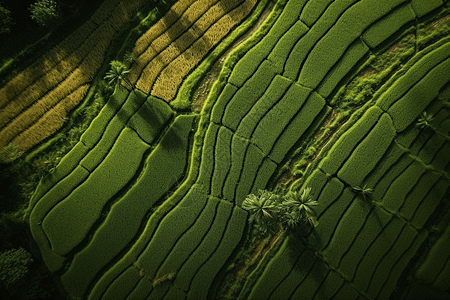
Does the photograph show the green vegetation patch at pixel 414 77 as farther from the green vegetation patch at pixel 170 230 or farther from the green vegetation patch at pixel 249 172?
the green vegetation patch at pixel 170 230

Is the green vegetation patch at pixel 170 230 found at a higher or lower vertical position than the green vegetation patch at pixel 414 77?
lower

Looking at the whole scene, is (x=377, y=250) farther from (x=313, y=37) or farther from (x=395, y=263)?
(x=313, y=37)

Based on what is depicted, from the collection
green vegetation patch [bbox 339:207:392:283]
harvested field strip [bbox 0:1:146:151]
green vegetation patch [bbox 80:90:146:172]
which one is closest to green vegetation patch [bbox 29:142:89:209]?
green vegetation patch [bbox 80:90:146:172]

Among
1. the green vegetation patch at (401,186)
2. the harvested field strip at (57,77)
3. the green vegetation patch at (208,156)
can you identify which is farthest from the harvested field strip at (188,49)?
the green vegetation patch at (401,186)

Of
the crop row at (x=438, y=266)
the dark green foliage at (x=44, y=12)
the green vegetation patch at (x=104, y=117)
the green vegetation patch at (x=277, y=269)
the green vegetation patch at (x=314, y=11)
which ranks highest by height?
the green vegetation patch at (x=314, y=11)

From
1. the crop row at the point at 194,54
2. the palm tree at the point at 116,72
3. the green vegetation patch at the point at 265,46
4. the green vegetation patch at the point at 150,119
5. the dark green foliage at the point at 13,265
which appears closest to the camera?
the dark green foliage at the point at 13,265

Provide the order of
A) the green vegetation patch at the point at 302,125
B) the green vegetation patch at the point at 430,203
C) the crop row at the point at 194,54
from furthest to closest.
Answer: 1. the crop row at the point at 194,54
2. the green vegetation patch at the point at 302,125
3. the green vegetation patch at the point at 430,203

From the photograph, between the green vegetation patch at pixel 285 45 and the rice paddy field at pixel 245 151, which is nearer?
the rice paddy field at pixel 245 151
